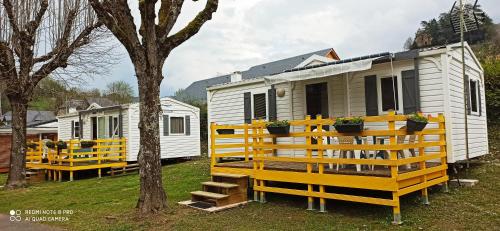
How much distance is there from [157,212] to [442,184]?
5.32 metres

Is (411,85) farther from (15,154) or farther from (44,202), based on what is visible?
(15,154)

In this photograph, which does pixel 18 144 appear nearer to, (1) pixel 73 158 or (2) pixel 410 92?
(1) pixel 73 158

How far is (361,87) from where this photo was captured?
835 centimetres

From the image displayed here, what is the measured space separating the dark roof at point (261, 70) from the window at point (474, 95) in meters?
15.9

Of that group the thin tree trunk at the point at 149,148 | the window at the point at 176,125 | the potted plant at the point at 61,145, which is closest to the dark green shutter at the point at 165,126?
the window at the point at 176,125

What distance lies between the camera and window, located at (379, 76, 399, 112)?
773cm

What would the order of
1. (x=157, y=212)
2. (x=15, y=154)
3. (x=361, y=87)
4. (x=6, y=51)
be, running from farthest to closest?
1. (x=15, y=154)
2. (x=6, y=51)
3. (x=361, y=87)
4. (x=157, y=212)

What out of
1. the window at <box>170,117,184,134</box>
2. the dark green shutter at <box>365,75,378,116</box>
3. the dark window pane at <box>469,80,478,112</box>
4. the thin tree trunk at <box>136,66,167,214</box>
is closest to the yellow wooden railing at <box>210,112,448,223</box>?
the dark green shutter at <box>365,75,378,116</box>

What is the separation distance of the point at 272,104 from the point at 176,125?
27.0ft

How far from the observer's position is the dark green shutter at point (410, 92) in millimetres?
7469

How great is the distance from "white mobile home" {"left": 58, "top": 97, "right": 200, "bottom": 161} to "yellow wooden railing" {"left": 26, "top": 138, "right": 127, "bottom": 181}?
0.81 metres

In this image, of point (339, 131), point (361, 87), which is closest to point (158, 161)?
point (339, 131)

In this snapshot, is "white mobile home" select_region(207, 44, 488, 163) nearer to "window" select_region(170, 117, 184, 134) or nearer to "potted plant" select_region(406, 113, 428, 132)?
"potted plant" select_region(406, 113, 428, 132)

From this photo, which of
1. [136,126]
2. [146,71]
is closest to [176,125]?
[136,126]
